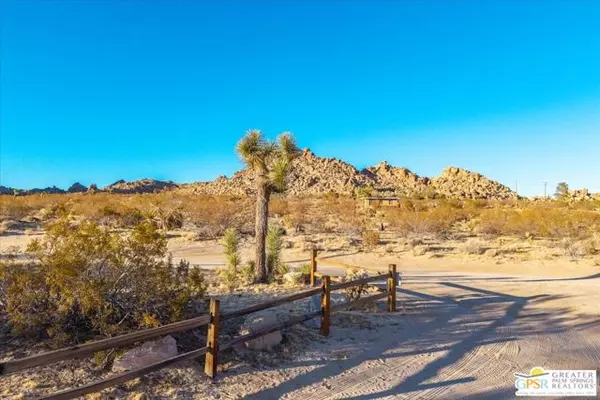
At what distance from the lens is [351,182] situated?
3531 inches

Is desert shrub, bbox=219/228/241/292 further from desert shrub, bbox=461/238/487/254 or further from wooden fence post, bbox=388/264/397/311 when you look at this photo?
desert shrub, bbox=461/238/487/254

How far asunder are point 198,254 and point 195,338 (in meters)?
14.3

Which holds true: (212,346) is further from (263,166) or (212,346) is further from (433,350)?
(263,166)

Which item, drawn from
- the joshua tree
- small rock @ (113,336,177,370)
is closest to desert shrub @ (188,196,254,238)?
the joshua tree

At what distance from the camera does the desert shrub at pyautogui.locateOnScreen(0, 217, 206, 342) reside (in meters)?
6.11

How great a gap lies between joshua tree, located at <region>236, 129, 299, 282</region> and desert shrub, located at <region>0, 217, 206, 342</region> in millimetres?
5733

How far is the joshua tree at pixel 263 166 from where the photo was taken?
12.6 meters

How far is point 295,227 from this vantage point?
3006 centimetres

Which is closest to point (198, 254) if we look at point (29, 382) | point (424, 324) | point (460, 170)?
point (424, 324)

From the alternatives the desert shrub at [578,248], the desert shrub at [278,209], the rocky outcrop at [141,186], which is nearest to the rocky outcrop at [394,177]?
the rocky outcrop at [141,186]

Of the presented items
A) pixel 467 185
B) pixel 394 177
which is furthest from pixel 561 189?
pixel 394 177

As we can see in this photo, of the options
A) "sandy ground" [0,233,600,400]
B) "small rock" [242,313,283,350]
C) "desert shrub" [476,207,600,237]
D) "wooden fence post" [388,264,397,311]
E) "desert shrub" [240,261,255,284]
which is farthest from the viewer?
"desert shrub" [476,207,600,237]

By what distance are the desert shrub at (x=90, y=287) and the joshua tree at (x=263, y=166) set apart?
5.73 meters

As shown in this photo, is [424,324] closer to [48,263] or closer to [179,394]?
[179,394]
